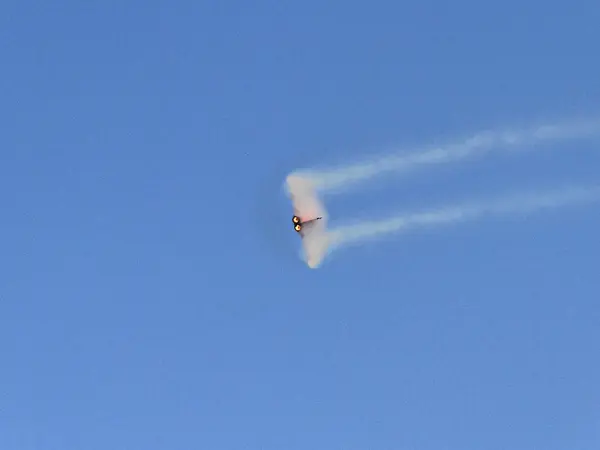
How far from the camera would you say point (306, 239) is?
4703 centimetres

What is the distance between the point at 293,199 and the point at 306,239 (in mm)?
3388

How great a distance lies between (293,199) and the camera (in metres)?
46.9
